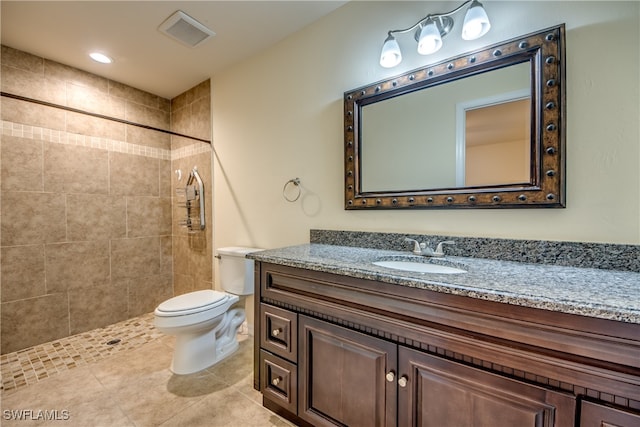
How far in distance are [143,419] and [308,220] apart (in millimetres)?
1433

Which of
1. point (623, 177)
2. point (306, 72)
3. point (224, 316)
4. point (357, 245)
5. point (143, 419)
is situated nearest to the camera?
point (623, 177)

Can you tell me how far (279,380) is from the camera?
1365mm

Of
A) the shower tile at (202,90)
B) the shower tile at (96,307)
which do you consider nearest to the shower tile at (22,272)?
the shower tile at (96,307)

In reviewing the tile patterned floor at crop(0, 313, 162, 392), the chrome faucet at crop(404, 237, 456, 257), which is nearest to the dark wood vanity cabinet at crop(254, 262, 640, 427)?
the chrome faucet at crop(404, 237, 456, 257)

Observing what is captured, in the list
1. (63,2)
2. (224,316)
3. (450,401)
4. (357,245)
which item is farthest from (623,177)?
(63,2)

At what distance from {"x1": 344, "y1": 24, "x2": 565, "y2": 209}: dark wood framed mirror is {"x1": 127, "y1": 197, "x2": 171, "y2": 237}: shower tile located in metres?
2.30

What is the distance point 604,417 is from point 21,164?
351 cm

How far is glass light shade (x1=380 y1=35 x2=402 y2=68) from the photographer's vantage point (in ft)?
4.72

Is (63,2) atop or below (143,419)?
atop

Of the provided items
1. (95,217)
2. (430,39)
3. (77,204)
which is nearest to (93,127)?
(77,204)

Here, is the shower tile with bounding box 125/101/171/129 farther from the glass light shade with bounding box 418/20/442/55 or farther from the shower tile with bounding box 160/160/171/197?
the glass light shade with bounding box 418/20/442/55

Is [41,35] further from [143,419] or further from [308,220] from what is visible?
[143,419]

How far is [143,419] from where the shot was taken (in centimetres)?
141

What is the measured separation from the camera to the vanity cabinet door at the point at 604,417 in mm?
638
